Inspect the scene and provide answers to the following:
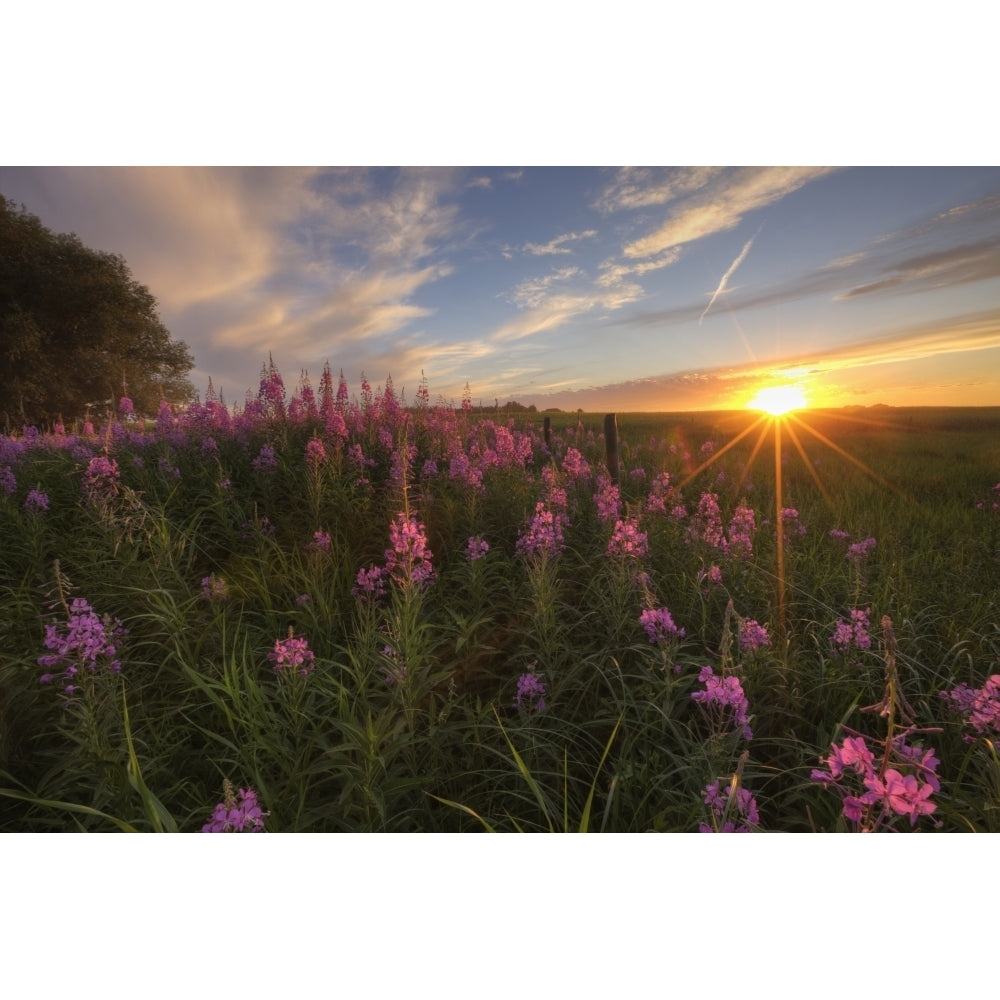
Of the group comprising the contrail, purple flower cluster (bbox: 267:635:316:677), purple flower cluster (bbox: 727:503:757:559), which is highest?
the contrail

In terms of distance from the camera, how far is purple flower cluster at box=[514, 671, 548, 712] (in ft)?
6.85

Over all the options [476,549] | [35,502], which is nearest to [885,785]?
[476,549]

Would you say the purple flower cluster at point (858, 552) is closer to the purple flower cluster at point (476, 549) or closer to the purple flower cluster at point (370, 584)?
the purple flower cluster at point (476, 549)

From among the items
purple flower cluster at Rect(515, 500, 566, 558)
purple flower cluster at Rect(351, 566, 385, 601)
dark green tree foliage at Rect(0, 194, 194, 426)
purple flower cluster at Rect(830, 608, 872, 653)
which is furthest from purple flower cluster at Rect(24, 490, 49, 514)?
purple flower cluster at Rect(830, 608, 872, 653)

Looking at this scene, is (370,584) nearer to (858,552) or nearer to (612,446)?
(858,552)

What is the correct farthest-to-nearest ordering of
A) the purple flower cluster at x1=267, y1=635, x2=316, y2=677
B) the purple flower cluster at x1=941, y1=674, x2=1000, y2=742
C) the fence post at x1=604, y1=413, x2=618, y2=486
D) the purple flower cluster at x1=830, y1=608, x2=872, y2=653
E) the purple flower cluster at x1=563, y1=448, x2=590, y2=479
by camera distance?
1. the fence post at x1=604, y1=413, x2=618, y2=486
2. the purple flower cluster at x1=563, y1=448, x2=590, y2=479
3. the purple flower cluster at x1=830, y1=608, x2=872, y2=653
4. the purple flower cluster at x1=267, y1=635, x2=316, y2=677
5. the purple flower cluster at x1=941, y1=674, x2=1000, y2=742

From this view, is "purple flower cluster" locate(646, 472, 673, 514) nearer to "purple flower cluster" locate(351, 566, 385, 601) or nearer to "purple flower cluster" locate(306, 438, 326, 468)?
"purple flower cluster" locate(351, 566, 385, 601)

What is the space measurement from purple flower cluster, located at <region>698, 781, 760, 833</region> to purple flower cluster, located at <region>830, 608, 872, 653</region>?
1.16 metres

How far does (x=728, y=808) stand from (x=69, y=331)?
5604 mm

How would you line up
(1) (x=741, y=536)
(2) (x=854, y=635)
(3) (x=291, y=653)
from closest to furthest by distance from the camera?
(3) (x=291, y=653)
(2) (x=854, y=635)
(1) (x=741, y=536)

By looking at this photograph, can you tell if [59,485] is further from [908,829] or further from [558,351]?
[908,829]

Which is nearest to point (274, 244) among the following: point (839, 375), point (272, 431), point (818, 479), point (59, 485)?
point (272, 431)

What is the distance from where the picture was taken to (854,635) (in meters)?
2.37

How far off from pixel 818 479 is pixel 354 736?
4.99 meters
